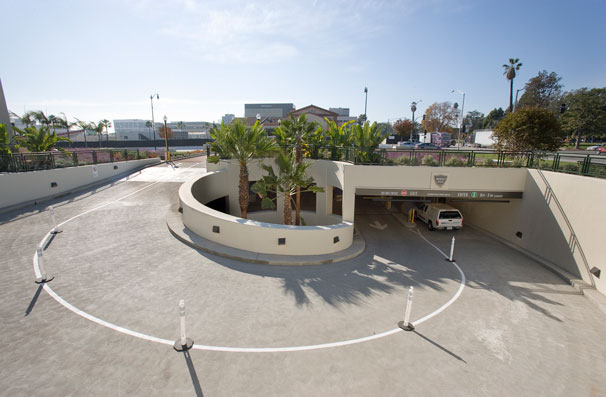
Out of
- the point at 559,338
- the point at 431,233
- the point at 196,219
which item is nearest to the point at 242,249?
the point at 196,219

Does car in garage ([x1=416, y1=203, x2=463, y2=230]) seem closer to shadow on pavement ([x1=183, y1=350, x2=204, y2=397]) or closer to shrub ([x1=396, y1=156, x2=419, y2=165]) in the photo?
shrub ([x1=396, y1=156, x2=419, y2=165])

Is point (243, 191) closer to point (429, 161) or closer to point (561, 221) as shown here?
point (429, 161)

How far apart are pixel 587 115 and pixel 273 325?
217 feet

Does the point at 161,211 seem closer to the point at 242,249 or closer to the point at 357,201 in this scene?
the point at 242,249

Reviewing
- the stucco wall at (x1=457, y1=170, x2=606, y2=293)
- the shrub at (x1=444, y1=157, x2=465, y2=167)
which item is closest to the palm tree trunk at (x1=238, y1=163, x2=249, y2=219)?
the shrub at (x1=444, y1=157, x2=465, y2=167)

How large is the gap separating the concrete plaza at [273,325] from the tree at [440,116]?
59.1 meters

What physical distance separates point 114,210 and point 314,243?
36.8 feet

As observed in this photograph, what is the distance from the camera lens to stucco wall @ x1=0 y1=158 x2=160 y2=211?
48.3 ft

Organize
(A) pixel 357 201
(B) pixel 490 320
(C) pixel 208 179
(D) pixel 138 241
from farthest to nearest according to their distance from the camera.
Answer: (A) pixel 357 201 → (C) pixel 208 179 → (D) pixel 138 241 → (B) pixel 490 320

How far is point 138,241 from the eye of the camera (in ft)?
36.4

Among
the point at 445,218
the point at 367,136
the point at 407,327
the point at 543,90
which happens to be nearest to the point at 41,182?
the point at 367,136

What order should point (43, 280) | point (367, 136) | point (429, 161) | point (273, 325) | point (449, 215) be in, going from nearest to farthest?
1. point (273, 325)
2. point (43, 280)
3. point (429, 161)
4. point (367, 136)
5. point (449, 215)

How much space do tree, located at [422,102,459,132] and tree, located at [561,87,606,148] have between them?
758 inches

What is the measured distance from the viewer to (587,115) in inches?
1852
